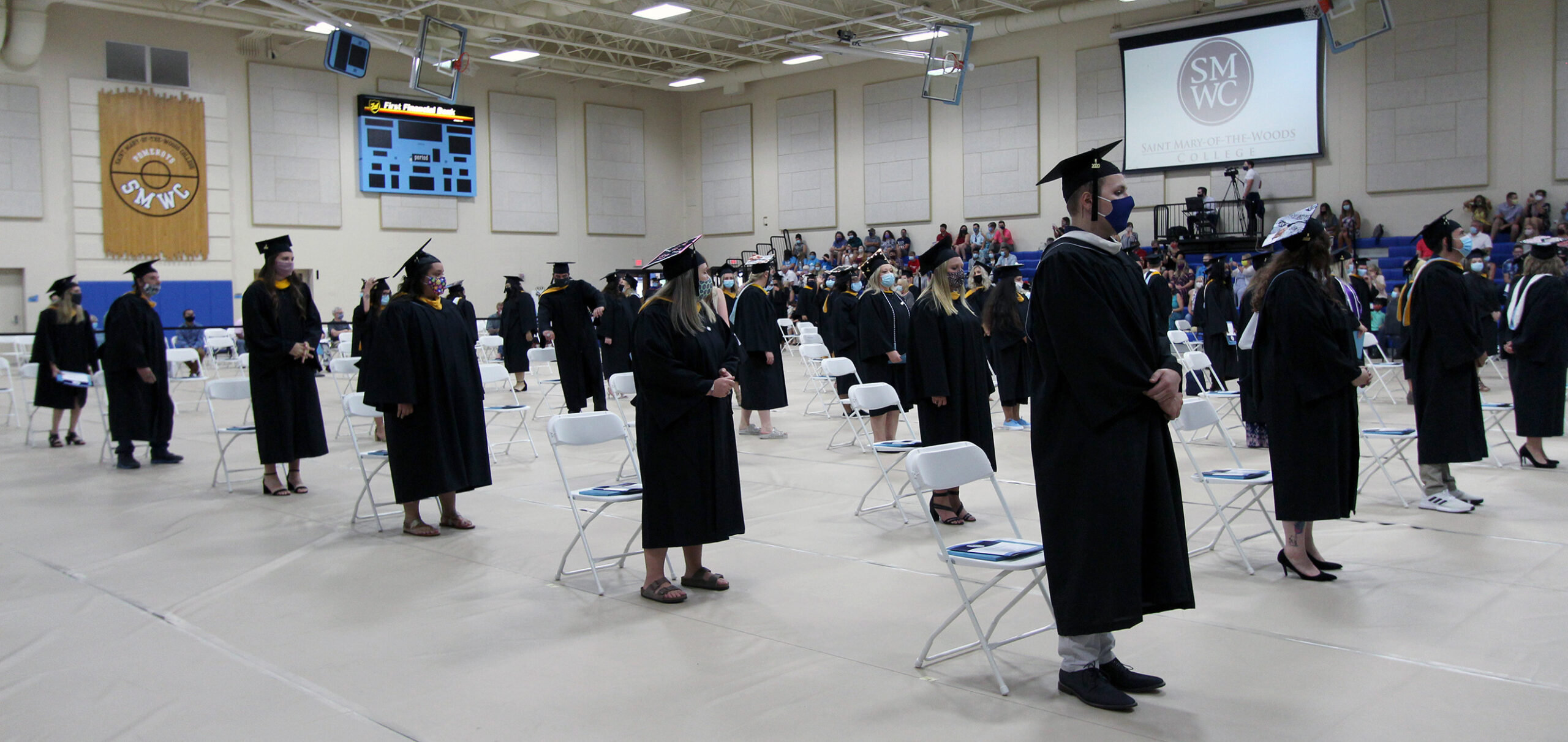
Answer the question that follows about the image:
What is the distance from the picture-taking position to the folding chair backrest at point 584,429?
203 inches

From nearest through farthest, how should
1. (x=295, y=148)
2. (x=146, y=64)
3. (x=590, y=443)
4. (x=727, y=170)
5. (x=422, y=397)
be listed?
(x=590, y=443) → (x=422, y=397) → (x=146, y=64) → (x=295, y=148) → (x=727, y=170)

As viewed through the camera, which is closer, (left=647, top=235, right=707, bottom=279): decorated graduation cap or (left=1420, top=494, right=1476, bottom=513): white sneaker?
(left=647, top=235, right=707, bottom=279): decorated graduation cap

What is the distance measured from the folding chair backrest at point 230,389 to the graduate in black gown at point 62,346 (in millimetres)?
2532

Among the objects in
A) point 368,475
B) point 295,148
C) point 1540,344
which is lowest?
point 368,475

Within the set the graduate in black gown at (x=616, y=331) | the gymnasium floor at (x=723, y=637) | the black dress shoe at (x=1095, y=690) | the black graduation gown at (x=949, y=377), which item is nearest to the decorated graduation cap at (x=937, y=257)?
the black graduation gown at (x=949, y=377)

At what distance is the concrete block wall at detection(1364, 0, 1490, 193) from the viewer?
61.2 ft

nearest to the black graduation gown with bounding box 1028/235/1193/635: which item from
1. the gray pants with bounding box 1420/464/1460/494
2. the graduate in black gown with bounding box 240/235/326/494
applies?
the gray pants with bounding box 1420/464/1460/494

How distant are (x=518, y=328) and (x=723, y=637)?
11339 mm

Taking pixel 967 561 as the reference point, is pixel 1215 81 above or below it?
above

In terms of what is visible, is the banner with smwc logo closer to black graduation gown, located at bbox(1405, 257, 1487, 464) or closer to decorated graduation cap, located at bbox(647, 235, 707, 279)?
decorated graduation cap, located at bbox(647, 235, 707, 279)

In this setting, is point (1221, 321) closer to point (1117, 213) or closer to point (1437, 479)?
point (1437, 479)

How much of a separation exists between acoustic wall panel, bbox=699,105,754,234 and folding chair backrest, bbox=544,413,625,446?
80.6ft

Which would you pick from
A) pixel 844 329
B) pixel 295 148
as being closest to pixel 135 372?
pixel 844 329

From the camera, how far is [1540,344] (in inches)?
273
